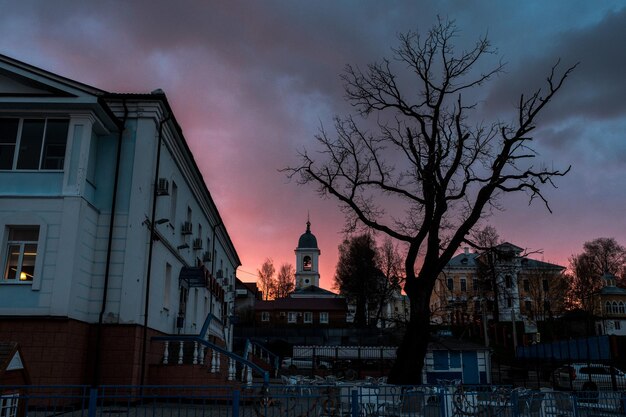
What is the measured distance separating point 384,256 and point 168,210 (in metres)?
55.1

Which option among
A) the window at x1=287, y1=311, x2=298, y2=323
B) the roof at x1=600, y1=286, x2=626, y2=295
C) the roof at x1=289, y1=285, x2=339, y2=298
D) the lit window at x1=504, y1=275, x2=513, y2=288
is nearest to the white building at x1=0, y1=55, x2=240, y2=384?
the lit window at x1=504, y1=275, x2=513, y2=288

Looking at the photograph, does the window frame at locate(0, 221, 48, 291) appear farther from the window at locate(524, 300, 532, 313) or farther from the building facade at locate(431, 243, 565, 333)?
the window at locate(524, 300, 532, 313)

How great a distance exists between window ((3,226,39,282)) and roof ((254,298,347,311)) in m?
68.2

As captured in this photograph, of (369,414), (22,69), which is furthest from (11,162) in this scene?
(369,414)

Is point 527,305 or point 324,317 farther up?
point 527,305

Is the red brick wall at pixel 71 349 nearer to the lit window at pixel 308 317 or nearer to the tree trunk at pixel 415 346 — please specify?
the tree trunk at pixel 415 346

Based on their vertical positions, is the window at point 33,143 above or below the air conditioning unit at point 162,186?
above

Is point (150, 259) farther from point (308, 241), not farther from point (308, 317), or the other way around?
point (308, 241)

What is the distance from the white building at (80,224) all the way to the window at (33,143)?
1.1 inches

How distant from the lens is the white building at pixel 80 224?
45.3 feet

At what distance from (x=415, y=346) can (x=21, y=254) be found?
11929 millimetres

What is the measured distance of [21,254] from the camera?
14398 mm

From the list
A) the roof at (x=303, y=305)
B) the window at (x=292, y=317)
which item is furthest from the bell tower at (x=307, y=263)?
the window at (x=292, y=317)

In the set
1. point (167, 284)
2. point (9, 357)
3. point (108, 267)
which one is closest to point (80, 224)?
point (108, 267)
